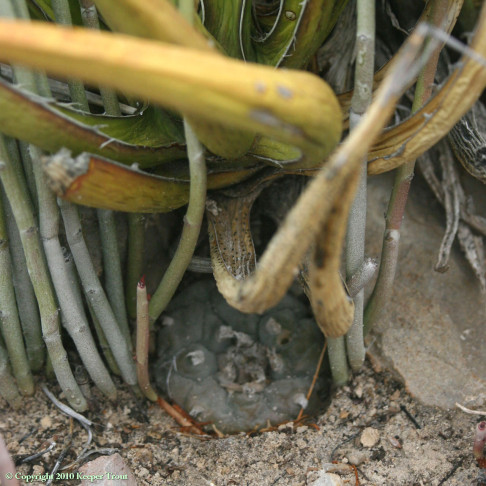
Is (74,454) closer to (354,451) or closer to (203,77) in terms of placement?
(354,451)

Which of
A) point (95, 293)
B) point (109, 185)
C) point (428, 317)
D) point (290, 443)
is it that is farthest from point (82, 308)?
point (428, 317)

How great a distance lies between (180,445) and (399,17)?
0.92m

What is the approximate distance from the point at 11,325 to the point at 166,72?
1.91 feet

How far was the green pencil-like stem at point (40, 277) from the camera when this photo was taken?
74cm

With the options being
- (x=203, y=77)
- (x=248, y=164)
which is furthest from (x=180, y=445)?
(x=203, y=77)

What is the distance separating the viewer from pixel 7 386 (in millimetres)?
897

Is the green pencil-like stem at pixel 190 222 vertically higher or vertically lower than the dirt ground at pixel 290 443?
higher

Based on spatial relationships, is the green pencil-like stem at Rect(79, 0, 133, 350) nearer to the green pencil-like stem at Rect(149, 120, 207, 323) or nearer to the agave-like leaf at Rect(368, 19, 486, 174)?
the green pencil-like stem at Rect(149, 120, 207, 323)

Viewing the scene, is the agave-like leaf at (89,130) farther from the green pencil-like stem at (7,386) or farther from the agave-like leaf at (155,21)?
the green pencil-like stem at (7,386)

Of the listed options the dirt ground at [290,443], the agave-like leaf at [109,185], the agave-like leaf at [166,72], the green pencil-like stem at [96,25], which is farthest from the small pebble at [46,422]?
the agave-like leaf at [166,72]

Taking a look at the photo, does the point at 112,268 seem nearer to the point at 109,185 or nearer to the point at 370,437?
the point at 109,185

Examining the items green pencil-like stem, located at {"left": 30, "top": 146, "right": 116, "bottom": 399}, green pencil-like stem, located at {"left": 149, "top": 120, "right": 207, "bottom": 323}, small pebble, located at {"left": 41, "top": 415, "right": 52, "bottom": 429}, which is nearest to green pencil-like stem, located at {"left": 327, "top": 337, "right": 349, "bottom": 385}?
green pencil-like stem, located at {"left": 149, "top": 120, "right": 207, "bottom": 323}

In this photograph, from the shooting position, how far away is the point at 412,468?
830 millimetres

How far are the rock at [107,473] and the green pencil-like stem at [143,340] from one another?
148 millimetres
